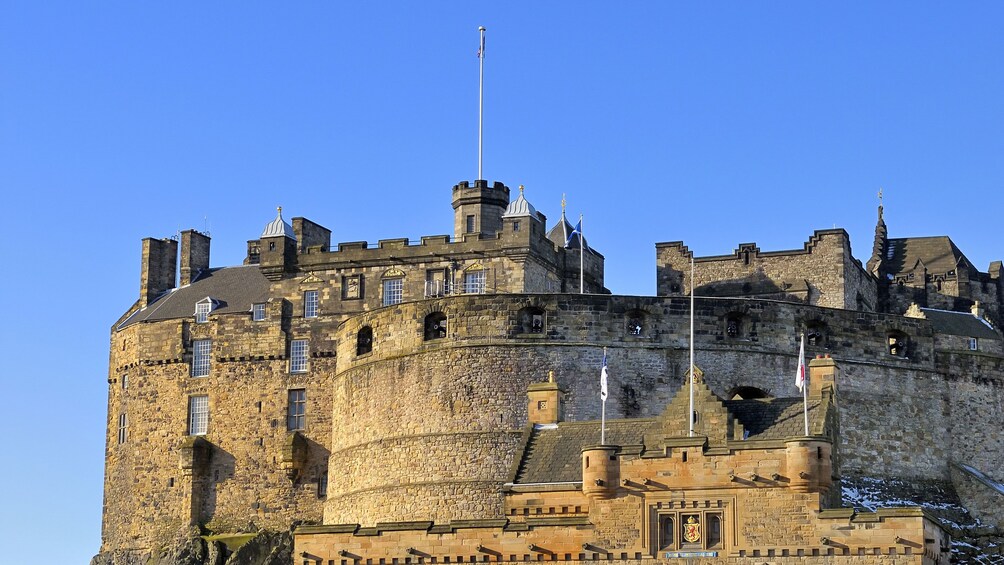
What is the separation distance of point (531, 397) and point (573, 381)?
469 centimetres

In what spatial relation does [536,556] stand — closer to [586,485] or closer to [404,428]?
[586,485]

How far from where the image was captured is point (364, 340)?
70.2m

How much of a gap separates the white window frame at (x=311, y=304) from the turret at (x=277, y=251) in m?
1.34

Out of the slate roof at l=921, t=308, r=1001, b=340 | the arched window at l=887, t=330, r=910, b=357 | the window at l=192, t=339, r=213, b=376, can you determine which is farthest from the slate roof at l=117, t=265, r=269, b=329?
the slate roof at l=921, t=308, r=1001, b=340

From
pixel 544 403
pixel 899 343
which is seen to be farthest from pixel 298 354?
pixel 899 343

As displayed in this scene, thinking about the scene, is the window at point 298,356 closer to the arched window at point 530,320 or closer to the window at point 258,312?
the window at point 258,312

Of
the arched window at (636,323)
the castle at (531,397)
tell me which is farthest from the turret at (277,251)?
the arched window at (636,323)

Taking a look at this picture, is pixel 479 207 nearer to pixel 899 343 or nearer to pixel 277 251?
pixel 277 251

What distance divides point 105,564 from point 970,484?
33000 millimetres

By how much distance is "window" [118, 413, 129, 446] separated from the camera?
8038cm

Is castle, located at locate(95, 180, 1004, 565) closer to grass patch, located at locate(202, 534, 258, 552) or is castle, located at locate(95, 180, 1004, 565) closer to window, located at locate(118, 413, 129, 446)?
window, located at locate(118, 413, 129, 446)

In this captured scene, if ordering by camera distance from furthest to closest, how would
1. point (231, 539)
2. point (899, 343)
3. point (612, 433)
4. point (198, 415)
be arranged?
1. point (198, 415)
2. point (231, 539)
3. point (899, 343)
4. point (612, 433)

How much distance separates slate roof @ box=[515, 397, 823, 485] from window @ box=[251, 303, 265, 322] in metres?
20.4

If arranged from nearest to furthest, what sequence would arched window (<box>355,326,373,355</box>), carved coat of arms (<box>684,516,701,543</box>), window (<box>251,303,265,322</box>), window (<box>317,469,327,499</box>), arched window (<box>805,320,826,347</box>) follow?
carved coat of arms (<box>684,516,701,543</box>) → arched window (<box>805,320,826,347</box>) → arched window (<box>355,326,373,355</box>) → window (<box>317,469,327,499</box>) → window (<box>251,303,265,322</box>)
